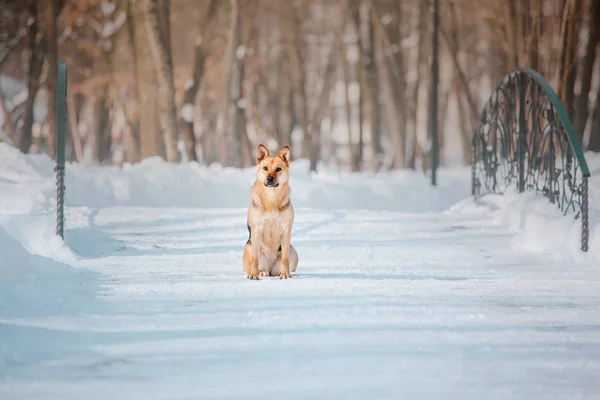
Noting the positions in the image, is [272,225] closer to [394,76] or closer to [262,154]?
[262,154]

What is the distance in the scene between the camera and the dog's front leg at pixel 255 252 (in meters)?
11.2

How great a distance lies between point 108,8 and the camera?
4044cm

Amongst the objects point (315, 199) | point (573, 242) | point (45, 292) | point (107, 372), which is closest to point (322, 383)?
point (107, 372)

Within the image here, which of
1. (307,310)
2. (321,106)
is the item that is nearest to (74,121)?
(321,106)

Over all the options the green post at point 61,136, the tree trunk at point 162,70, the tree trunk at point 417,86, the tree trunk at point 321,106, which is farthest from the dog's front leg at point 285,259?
the tree trunk at point 417,86

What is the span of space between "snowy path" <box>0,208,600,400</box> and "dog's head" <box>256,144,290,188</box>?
1044 millimetres

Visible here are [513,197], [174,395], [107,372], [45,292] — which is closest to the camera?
[174,395]

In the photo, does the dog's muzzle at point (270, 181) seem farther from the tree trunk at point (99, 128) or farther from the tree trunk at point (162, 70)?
the tree trunk at point (99, 128)

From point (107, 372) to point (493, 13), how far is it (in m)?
32.7

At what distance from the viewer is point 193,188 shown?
1032 inches

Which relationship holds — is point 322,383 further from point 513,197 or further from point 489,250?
point 513,197

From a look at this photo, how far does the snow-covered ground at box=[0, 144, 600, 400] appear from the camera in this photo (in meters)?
6.43

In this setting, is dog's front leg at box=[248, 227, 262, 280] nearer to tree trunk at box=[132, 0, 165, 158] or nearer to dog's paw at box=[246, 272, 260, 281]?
dog's paw at box=[246, 272, 260, 281]

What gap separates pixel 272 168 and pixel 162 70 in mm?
19140
